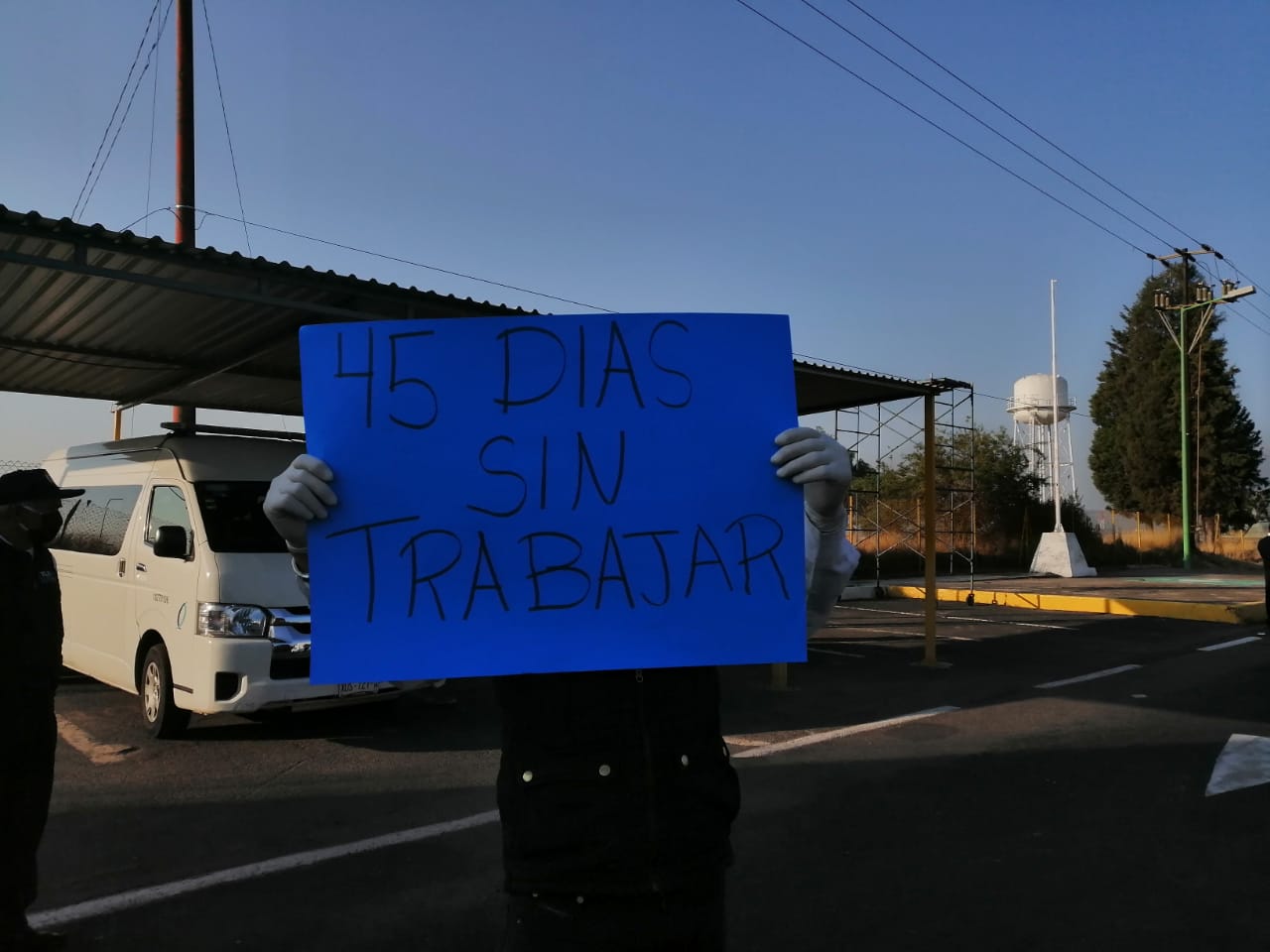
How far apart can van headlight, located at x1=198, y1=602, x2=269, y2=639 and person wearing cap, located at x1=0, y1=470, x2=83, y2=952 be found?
2.50m

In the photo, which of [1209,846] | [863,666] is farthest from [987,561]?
[1209,846]

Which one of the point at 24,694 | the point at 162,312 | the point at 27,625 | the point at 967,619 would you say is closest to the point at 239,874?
the point at 24,694

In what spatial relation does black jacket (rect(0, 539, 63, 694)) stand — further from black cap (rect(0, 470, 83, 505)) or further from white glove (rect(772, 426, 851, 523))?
white glove (rect(772, 426, 851, 523))

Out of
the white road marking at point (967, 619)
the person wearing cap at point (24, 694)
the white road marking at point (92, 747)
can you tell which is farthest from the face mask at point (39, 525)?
the white road marking at point (967, 619)

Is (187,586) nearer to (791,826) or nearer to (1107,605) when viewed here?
(791,826)

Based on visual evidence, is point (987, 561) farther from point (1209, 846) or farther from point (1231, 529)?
point (1231, 529)

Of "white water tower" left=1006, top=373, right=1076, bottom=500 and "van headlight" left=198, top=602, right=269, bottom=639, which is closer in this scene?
"van headlight" left=198, top=602, right=269, bottom=639

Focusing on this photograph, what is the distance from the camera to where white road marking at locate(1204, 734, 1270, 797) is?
5613mm

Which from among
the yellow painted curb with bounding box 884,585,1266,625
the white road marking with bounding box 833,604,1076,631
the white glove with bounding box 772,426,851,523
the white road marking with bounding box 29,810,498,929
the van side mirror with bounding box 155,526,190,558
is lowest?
the white road marking with bounding box 29,810,498,929

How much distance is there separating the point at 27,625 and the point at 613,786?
9.88 ft

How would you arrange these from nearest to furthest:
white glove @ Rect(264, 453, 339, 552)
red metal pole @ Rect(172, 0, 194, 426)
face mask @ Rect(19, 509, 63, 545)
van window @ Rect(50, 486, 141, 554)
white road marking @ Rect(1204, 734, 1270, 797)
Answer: white glove @ Rect(264, 453, 339, 552) → face mask @ Rect(19, 509, 63, 545) → white road marking @ Rect(1204, 734, 1270, 797) → van window @ Rect(50, 486, 141, 554) → red metal pole @ Rect(172, 0, 194, 426)

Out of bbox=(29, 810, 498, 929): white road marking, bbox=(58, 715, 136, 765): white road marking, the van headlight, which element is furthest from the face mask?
bbox=(58, 715, 136, 765): white road marking

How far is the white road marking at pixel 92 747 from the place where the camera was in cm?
624

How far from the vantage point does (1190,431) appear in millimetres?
47031
